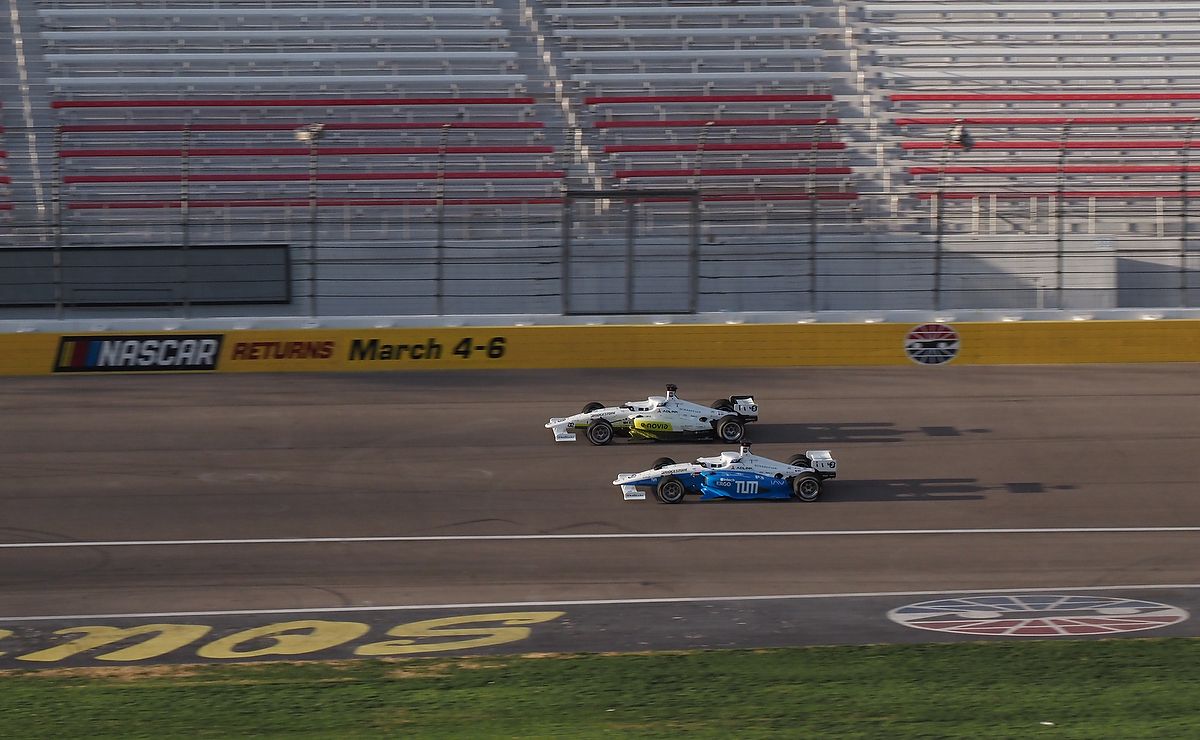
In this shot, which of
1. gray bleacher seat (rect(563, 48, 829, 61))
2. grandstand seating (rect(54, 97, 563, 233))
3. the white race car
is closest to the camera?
the white race car

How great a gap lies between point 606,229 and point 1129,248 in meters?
7.86

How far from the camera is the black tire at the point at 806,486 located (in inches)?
483

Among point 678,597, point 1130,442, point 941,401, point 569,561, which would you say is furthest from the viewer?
point 941,401

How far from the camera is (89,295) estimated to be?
17750 mm

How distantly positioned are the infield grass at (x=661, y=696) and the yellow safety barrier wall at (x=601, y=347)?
27.2ft

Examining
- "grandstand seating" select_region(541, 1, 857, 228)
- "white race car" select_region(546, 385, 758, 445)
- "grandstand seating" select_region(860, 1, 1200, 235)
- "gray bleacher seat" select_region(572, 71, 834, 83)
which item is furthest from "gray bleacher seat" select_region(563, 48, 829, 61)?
"white race car" select_region(546, 385, 758, 445)

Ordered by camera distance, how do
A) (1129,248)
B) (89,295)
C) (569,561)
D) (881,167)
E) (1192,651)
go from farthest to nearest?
(881,167)
(1129,248)
(89,295)
(569,561)
(1192,651)

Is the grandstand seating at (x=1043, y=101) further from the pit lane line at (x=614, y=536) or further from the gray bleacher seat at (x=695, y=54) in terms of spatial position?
the pit lane line at (x=614, y=536)

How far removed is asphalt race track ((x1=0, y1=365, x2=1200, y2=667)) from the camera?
9555 millimetres

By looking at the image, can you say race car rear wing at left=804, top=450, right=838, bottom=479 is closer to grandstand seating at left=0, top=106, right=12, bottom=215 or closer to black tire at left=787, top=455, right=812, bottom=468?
black tire at left=787, top=455, right=812, bottom=468

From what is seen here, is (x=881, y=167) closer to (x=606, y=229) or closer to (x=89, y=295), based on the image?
(x=606, y=229)

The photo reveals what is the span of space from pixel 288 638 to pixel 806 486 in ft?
16.4

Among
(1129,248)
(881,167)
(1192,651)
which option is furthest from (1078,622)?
(881,167)

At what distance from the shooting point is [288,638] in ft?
30.4
